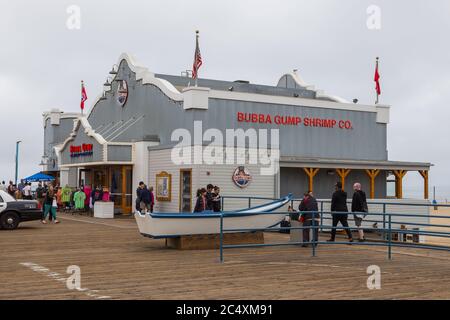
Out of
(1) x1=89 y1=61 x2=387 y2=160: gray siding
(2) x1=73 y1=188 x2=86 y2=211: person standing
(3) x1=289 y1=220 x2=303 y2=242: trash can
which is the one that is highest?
(1) x1=89 y1=61 x2=387 y2=160: gray siding

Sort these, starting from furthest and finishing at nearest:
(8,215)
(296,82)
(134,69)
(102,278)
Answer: (296,82) → (134,69) → (8,215) → (102,278)

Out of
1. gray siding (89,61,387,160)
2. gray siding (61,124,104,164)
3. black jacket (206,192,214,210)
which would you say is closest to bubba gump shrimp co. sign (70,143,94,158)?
gray siding (61,124,104,164)

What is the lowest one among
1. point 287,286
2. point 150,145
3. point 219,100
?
point 287,286

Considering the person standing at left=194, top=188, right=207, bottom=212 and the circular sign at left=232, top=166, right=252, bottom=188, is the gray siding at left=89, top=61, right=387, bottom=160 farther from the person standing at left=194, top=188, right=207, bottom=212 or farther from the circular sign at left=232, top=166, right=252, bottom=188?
the person standing at left=194, top=188, right=207, bottom=212

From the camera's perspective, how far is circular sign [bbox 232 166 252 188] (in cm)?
2610

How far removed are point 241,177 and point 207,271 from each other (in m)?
14.5

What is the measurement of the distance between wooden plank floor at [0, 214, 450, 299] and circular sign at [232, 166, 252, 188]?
891cm

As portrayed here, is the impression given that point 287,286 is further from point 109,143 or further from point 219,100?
point 109,143

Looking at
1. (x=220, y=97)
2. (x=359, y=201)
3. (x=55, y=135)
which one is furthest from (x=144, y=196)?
(x=55, y=135)

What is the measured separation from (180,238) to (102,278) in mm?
4691

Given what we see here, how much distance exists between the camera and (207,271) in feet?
A: 38.8

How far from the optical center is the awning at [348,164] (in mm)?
27688
